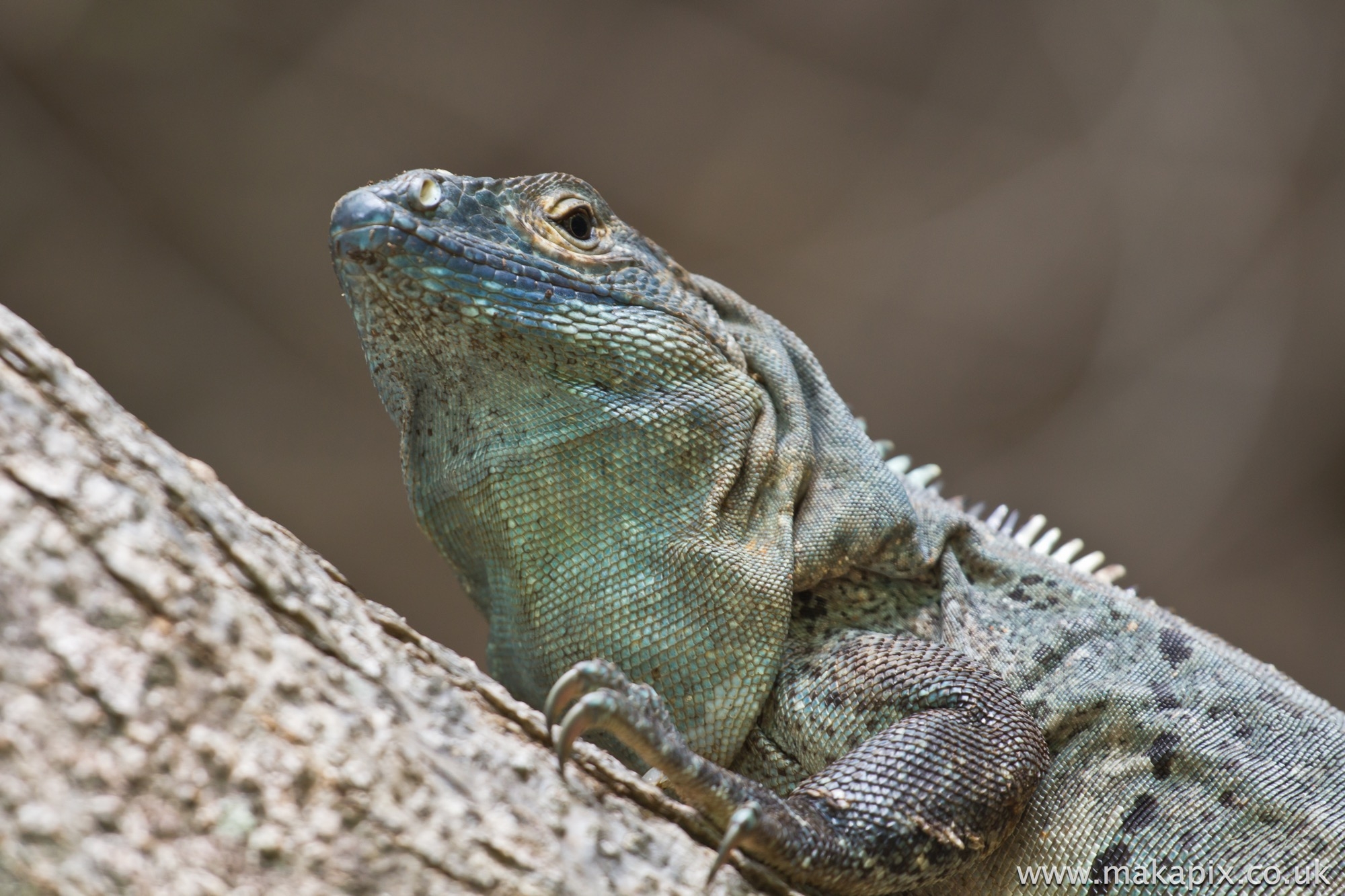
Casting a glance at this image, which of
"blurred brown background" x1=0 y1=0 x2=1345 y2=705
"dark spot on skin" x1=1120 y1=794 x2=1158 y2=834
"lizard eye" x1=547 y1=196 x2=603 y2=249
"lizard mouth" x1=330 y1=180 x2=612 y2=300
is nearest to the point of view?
"lizard mouth" x1=330 y1=180 x2=612 y2=300

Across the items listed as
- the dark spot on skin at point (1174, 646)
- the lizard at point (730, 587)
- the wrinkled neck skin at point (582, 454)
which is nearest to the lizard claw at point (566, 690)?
the lizard at point (730, 587)

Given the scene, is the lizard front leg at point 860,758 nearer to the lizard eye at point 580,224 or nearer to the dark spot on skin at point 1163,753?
the dark spot on skin at point 1163,753

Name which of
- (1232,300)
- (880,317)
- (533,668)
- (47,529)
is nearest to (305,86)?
(880,317)

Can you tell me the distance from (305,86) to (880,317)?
4.94 meters

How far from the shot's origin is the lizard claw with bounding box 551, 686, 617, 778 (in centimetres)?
187

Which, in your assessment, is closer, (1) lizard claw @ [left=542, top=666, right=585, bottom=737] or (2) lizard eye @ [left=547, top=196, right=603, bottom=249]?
(1) lizard claw @ [left=542, top=666, right=585, bottom=737]

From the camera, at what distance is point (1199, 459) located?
8.79 m

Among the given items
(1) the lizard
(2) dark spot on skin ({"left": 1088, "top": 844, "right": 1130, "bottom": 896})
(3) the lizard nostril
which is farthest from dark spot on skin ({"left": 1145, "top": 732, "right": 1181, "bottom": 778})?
(3) the lizard nostril

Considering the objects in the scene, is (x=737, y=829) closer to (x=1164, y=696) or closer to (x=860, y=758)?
(x=860, y=758)

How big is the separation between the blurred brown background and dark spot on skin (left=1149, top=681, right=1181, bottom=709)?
5.44 metres

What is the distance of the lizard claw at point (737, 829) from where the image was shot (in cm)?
191

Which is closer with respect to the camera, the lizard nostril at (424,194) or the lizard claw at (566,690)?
the lizard claw at (566,690)

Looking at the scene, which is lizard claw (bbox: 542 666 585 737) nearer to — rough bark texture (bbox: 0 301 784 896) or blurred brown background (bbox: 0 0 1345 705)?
rough bark texture (bbox: 0 301 784 896)

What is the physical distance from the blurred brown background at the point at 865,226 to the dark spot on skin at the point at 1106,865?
229 inches
